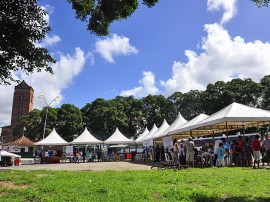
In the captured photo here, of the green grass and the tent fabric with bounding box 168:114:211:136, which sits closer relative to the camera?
the green grass

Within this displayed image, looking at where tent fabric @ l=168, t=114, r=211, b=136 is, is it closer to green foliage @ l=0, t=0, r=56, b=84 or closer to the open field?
the open field

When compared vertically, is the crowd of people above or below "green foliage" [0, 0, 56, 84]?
below

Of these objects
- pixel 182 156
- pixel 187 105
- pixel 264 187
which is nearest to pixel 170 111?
pixel 187 105

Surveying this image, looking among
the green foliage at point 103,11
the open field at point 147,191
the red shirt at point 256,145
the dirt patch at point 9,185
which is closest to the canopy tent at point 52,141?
the red shirt at point 256,145

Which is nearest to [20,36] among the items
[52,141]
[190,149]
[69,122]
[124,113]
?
[190,149]

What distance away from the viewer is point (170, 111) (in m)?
78.6

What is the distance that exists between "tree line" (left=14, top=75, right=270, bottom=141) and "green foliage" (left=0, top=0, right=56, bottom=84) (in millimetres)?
58798

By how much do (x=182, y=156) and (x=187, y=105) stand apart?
58411mm

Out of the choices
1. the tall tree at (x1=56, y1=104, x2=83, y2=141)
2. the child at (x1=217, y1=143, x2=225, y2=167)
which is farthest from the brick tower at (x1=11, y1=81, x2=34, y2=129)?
the child at (x1=217, y1=143, x2=225, y2=167)

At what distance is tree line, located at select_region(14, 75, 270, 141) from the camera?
67812 millimetres

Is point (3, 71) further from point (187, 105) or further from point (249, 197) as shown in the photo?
point (187, 105)

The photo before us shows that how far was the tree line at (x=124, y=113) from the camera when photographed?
67.8 m

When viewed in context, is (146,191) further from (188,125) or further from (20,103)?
(20,103)

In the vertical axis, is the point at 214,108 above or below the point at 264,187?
above
